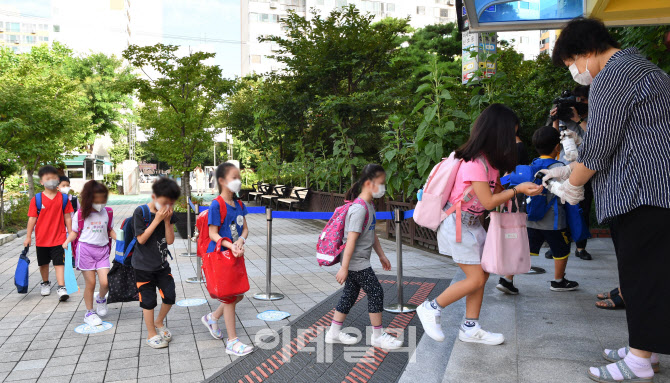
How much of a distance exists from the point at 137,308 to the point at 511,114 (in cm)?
440

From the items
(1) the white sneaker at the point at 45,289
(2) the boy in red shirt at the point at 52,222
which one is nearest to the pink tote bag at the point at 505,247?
(2) the boy in red shirt at the point at 52,222

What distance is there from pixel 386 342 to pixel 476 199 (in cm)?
Answer: 137

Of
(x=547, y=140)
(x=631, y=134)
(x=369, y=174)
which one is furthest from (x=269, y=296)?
(x=631, y=134)

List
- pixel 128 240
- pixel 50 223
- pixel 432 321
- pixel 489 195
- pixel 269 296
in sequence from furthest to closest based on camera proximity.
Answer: pixel 50 223, pixel 269 296, pixel 128 240, pixel 432 321, pixel 489 195

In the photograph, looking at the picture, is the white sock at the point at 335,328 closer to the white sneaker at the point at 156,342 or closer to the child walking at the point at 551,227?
the white sneaker at the point at 156,342

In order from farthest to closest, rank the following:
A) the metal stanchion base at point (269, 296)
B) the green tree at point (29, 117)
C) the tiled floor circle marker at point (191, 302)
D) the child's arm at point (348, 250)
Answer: the green tree at point (29, 117) → the metal stanchion base at point (269, 296) → the tiled floor circle marker at point (191, 302) → the child's arm at point (348, 250)

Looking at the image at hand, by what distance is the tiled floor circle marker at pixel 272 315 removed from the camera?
4.94 meters

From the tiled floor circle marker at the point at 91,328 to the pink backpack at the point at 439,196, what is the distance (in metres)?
3.23

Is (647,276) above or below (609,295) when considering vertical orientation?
above

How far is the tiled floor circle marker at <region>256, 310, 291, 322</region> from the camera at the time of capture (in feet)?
16.2

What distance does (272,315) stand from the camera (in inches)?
199

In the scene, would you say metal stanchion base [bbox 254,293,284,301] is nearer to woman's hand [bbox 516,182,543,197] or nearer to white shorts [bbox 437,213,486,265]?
white shorts [bbox 437,213,486,265]

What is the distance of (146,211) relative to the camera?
4211 mm

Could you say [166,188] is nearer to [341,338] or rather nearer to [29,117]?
[341,338]
